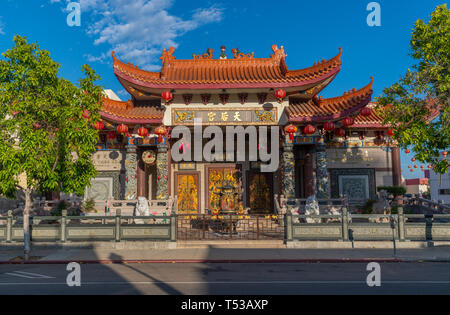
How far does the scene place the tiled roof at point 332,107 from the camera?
1509 cm

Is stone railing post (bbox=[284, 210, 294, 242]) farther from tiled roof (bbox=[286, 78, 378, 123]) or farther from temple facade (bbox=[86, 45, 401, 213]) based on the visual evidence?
tiled roof (bbox=[286, 78, 378, 123])

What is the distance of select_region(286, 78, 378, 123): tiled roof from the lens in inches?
594

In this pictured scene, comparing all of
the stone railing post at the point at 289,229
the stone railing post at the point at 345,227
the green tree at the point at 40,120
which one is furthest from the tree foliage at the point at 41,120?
the stone railing post at the point at 345,227

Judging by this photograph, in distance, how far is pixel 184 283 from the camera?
6.61 meters

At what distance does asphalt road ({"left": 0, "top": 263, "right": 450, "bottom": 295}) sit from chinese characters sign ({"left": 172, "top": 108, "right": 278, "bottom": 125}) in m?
9.13

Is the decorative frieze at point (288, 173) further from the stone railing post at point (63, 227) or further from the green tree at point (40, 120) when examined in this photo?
the stone railing post at point (63, 227)

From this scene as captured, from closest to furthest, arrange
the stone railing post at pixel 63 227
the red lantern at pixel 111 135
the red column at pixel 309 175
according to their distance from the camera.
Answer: the stone railing post at pixel 63 227 < the red column at pixel 309 175 < the red lantern at pixel 111 135

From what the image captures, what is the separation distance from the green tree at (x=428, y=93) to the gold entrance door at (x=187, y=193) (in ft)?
35.7

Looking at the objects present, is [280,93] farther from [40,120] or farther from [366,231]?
[40,120]

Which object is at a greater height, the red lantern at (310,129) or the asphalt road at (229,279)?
the red lantern at (310,129)

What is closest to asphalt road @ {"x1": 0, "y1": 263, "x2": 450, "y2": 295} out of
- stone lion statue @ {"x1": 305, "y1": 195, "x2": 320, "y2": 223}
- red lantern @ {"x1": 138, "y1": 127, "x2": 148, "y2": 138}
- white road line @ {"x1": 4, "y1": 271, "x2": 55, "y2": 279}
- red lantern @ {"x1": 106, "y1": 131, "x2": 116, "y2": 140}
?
white road line @ {"x1": 4, "y1": 271, "x2": 55, "y2": 279}

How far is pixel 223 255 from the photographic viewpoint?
9.90 meters

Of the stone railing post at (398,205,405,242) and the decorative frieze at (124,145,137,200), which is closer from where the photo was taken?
the stone railing post at (398,205,405,242)
